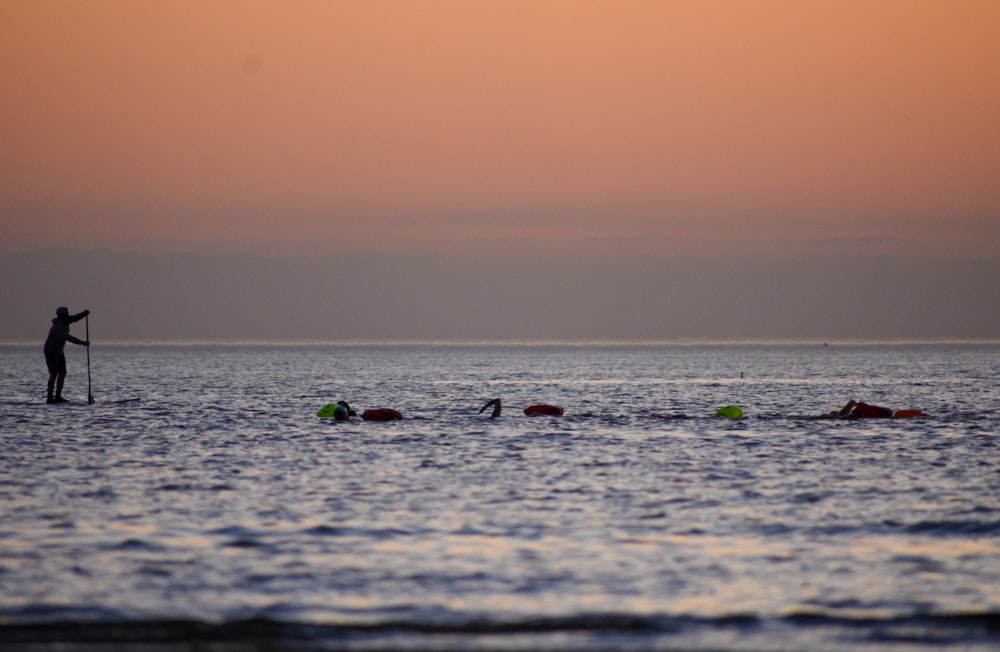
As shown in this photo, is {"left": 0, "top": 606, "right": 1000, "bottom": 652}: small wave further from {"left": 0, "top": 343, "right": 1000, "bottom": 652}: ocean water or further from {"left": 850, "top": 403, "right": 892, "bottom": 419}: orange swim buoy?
{"left": 850, "top": 403, "right": 892, "bottom": 419}: orange swim buoy

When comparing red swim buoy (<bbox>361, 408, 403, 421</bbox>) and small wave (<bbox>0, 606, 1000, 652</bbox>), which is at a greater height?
small wave (<bbox>0, 606, 1000, 652</bbox>)

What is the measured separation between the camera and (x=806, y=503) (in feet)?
62.2

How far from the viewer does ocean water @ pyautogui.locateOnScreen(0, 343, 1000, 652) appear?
10.9 metres

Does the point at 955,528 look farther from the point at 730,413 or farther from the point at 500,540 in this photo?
the point at 730,413

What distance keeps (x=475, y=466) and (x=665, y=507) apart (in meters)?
6.76

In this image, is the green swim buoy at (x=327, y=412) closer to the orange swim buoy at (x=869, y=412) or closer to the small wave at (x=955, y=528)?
the orange swim buoy at (x=869, y=412)

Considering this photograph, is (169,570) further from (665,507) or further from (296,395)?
(296,395)

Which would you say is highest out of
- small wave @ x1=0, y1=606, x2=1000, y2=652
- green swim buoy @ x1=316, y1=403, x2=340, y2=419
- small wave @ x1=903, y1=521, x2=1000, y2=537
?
small wave @ x1=0, y1=606, x2=1000, y2=652

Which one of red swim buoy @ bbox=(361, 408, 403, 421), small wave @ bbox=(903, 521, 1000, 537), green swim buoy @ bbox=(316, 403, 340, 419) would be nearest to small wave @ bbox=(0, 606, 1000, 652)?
small wave @ bbox=(903, 521, 1000, 537)

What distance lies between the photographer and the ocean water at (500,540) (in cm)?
1087

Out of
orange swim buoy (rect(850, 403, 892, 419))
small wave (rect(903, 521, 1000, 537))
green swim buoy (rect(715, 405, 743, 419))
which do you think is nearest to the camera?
small wave (rect(903, 521, 1000, 537))

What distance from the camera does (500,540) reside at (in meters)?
15.5

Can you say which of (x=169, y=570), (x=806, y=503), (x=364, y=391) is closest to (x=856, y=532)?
(x=806, y=503)

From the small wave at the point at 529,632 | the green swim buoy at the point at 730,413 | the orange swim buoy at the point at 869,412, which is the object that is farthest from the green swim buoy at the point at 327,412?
the small wave at the point at 529,632
